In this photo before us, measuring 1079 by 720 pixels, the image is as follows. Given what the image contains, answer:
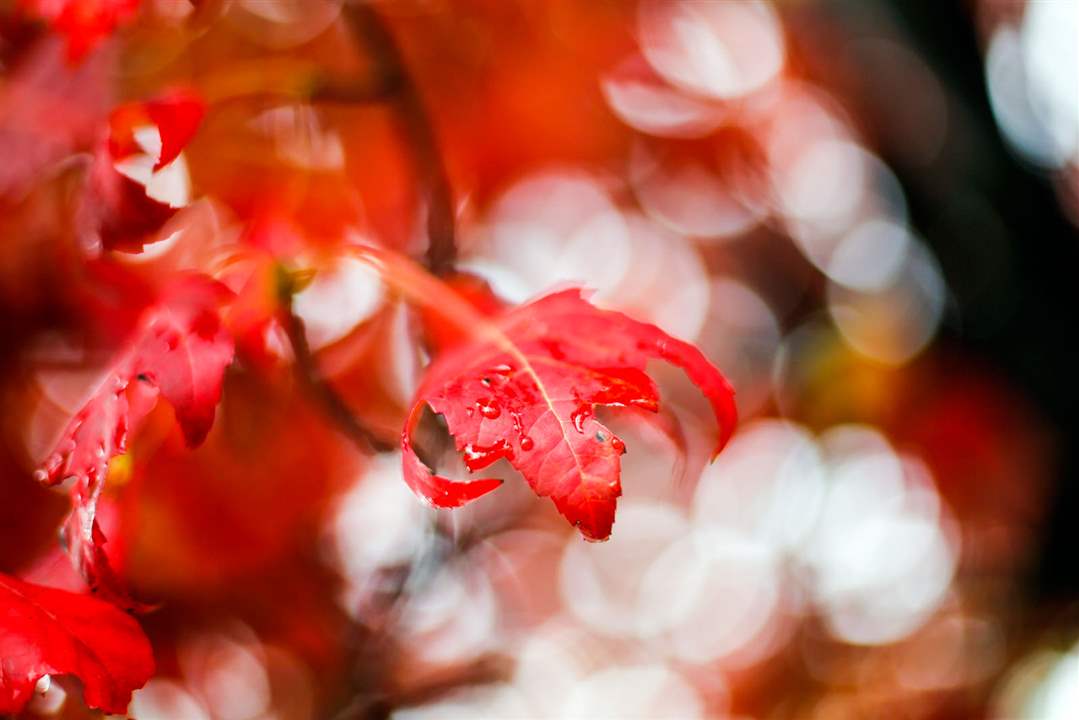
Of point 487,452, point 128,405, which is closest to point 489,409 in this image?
point 487,452

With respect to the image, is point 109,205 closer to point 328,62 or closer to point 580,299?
point 580,299

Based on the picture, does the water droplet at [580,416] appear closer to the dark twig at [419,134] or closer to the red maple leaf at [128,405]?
the red maple leaf at [128,405]

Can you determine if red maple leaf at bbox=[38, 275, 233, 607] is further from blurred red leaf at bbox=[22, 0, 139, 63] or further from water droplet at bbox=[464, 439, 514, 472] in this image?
blurred red leaf at bbox=[22, 0, 139, 63]

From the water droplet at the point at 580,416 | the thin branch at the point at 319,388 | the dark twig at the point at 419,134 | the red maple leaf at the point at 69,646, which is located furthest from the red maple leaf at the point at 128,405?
the dark twig at the point at 419,134

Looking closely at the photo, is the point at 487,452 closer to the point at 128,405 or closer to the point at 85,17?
the point at 128,405

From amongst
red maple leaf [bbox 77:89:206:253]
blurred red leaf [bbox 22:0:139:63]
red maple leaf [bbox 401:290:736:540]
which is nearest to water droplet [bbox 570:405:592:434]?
red maple leaf [bbox 401:290:736:540]

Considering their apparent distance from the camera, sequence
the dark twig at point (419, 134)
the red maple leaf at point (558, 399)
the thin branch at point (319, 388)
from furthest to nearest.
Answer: the dark twig at point (419, 134), the thin branch at point (319, 388), the red maple leaf at point (558, 399)
